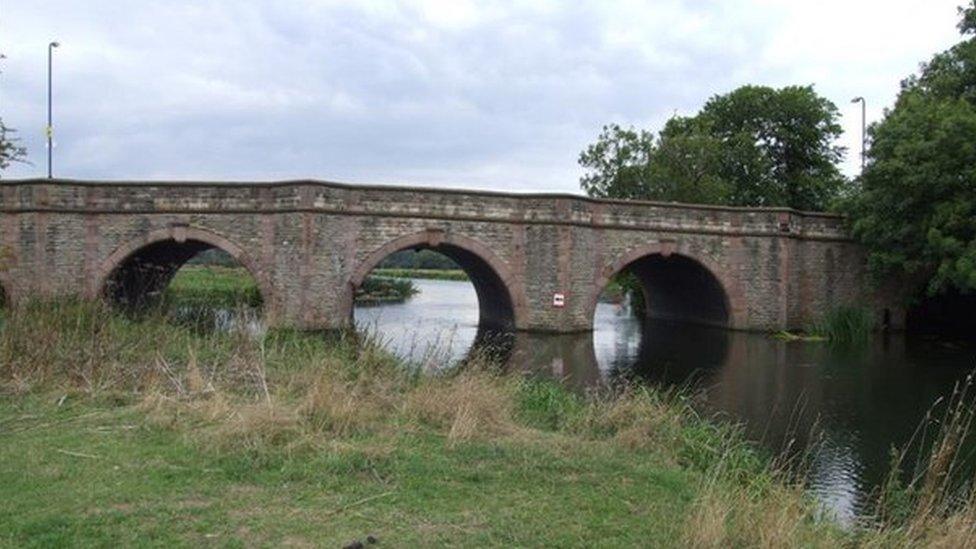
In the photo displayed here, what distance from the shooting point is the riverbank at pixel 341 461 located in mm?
4578

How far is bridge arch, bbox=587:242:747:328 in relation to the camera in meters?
23.1

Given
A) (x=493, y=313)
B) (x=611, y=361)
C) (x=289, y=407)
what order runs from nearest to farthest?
(x=289, y=407), (x=611, y=361), (x=493, y=313)

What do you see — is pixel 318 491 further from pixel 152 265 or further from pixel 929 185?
pixel 929 185

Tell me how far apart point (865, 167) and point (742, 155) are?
12456mm

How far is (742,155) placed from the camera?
3653cm

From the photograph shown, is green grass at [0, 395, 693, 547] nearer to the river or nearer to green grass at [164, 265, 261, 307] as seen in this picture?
the river


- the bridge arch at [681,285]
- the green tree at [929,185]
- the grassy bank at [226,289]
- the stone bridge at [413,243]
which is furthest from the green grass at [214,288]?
the green tree at [929,185]

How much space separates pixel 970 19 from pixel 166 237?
74.6 feet

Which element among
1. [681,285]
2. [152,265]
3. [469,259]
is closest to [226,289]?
[152,265]

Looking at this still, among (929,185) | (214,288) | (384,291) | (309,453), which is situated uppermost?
(929,185)

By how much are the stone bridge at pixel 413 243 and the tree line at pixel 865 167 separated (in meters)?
2.38

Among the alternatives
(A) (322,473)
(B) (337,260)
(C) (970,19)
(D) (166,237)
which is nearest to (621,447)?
(A) (322,473)

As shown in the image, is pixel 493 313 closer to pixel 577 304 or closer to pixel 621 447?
pixel 577 304

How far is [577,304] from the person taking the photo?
22.2 metres
